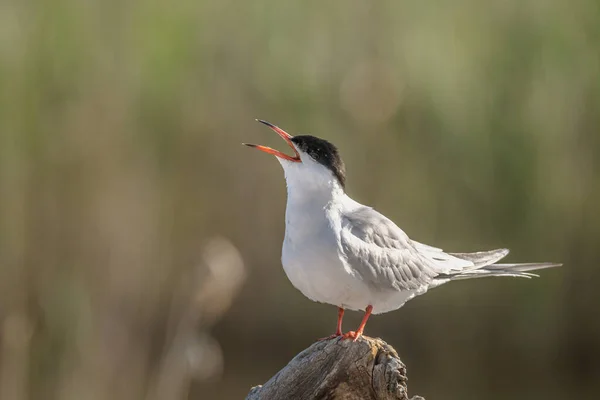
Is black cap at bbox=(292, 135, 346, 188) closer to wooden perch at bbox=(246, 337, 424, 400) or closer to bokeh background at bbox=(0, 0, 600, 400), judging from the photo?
wooden perch at bbox=(246, 337, 424, 400)

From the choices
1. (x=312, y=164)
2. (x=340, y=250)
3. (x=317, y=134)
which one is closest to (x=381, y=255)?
(x=340, y=250)

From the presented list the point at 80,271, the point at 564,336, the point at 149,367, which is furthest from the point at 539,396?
the point at 80,271

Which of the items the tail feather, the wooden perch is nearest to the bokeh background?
the tail feather

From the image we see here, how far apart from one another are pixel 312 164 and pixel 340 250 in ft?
1.35

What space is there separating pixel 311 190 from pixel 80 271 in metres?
2.87

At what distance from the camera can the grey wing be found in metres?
3.64

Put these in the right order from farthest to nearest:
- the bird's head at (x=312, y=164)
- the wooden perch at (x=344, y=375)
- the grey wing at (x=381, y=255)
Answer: the bird's head at (x=312, y=164) < the grey wing at (x=381, y=255) < the wooden perch at (x=344, y=375)

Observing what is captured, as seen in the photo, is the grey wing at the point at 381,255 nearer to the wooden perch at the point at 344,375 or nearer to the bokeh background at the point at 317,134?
the wooden perch at the point at 344,375

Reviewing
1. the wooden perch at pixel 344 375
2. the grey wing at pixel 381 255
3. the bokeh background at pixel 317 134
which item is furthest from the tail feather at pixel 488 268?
the bokeh background at pixel 317 134

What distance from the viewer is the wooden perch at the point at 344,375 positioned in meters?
3.17

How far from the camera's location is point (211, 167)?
6883 millimetres

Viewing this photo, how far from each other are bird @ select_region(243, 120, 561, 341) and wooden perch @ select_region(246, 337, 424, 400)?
68 millimetres

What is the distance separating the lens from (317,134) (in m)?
6.83

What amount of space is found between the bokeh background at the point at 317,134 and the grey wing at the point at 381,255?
8.41ft
